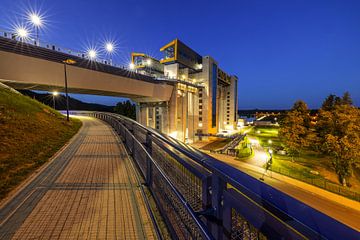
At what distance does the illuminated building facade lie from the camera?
3475 cm

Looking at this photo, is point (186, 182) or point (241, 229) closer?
point (241, 229)

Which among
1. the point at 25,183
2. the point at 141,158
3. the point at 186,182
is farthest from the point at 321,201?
the point at 25,183

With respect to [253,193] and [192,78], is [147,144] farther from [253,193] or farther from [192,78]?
[192,78]

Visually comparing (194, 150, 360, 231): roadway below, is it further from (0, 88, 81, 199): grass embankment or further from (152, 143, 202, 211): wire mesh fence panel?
(0, 88, 81, 199): grass embankment

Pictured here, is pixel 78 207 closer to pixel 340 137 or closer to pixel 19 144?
pixel 19 144

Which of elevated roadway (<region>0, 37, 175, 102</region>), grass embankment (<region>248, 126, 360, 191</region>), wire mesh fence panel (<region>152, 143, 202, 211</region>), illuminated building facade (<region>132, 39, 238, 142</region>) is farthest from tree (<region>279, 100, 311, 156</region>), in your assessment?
elevated roadway (<region>0, 37, 175, 102</region>)

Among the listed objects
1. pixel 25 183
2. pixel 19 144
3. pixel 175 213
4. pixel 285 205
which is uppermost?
pixel 285 205

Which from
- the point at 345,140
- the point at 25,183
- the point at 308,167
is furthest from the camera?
the point at 308,167

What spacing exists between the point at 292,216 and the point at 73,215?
3737mm

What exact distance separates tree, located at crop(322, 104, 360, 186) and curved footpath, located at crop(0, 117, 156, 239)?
20098 mm

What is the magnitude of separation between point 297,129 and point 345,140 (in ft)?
18.9

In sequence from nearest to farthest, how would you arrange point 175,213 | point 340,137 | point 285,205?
A: point 285,205 → point 175,213 → point 340,137

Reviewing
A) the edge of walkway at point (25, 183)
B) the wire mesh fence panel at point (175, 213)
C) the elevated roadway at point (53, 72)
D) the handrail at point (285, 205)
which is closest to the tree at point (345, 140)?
the wire mesh fence panel at point (175, 213)

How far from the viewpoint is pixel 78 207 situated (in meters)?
3.28
